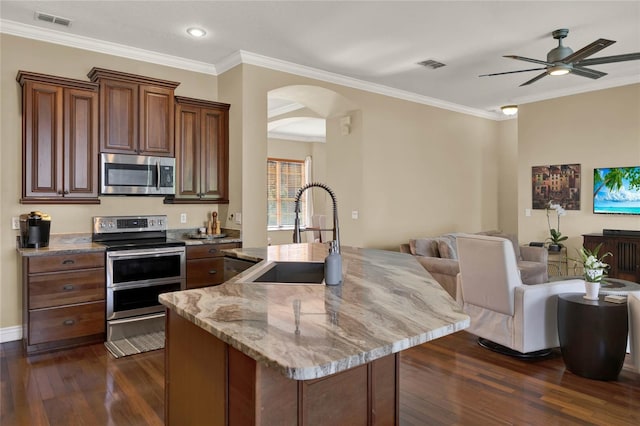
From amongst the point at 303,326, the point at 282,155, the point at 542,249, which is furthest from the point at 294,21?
the point at 282,155

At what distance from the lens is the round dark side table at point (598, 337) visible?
2.99 metres

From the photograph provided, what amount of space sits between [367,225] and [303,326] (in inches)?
183

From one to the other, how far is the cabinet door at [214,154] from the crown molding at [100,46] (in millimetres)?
610

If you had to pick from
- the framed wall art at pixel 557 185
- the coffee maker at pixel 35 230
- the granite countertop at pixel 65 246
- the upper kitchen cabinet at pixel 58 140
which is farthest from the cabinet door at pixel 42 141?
the framed wall art at pixel 557 185

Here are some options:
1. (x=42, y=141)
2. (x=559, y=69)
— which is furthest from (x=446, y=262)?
(x=42, y=141)

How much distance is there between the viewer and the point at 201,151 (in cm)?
473

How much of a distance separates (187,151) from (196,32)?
1.25 m

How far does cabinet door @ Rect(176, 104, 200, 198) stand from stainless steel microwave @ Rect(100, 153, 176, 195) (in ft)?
0.37

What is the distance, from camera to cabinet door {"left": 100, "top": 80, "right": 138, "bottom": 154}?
4.02 metres

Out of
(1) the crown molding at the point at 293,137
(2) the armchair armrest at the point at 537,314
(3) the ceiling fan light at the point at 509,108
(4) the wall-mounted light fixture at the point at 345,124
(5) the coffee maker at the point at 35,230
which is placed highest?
(1) the crown molding at the point at 293,137

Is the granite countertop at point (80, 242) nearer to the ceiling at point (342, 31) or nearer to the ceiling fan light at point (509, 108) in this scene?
the ceiling at point (342, 31)

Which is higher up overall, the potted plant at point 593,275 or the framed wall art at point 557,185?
the framed wall art at point 557,185

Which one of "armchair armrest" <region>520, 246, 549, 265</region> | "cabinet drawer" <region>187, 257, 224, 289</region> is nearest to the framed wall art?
"armchair armrest" <region>520, 246, 549, 265</region>

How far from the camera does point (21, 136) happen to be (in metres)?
3.85
